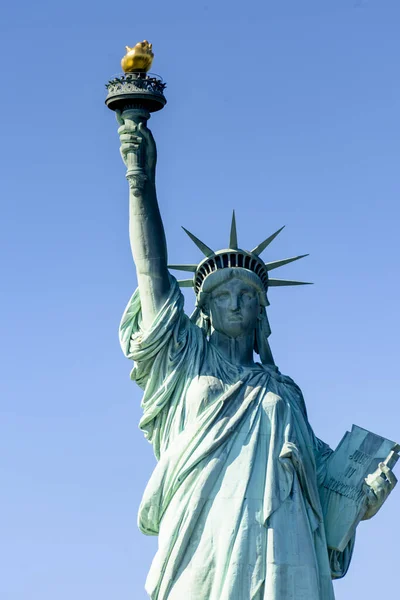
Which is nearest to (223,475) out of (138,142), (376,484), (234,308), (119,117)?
(376,484)

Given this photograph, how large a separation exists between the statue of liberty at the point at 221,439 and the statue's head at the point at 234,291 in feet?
0.04

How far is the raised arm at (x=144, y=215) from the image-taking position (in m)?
24.2

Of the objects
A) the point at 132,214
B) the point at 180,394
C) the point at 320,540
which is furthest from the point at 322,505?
the point at 132,214

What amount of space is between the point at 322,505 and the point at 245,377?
180cm

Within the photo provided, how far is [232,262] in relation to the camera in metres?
24.9

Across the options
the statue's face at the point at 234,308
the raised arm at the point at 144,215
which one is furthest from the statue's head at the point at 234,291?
the raised arm at the point at 144,215

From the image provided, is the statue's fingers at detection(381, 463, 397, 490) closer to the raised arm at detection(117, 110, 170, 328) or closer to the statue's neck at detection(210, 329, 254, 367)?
the statue's neck at detection(210, 329, 254, 367)

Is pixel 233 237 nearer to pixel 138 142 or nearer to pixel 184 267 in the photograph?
pixel 184 267

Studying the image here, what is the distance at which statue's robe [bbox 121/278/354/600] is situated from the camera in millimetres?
23078

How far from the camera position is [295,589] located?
75.6 feet

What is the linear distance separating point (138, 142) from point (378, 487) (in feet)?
16.5

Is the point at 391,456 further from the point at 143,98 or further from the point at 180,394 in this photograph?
the point at 143,98

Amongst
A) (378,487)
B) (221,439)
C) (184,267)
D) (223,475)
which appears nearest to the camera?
(223,475)

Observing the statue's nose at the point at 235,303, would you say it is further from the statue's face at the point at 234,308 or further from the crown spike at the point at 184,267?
the crown spike at the point at 184,267
